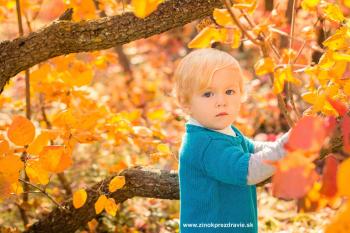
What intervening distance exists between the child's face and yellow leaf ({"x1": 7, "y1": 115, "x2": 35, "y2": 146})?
0.50m

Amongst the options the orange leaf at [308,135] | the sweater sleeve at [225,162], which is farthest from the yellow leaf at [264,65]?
the orange leaf at [308,135]

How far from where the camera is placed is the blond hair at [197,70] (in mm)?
1642

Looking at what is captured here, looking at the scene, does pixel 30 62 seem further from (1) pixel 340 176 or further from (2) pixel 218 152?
(1) pixel 340 176

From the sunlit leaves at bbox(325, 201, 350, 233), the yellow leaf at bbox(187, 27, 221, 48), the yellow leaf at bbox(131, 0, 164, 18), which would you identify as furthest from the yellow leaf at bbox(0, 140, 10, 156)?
the sunlit leaves at bbox(325, 201, 350, 233)

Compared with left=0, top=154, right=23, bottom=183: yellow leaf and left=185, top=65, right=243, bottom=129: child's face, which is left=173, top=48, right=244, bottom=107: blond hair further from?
left=0, top=154, right=23, bottom=183: yellow leaf

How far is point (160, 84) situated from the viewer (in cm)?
632

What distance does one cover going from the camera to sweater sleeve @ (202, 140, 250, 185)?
1.53m

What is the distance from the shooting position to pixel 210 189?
5.49ft

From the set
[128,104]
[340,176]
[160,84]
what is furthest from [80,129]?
[160,84]

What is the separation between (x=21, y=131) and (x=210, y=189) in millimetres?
592

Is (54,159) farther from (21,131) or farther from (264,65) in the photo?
(264,65)

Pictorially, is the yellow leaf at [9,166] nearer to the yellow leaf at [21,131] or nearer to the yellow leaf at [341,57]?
the yellow leaf at [21,131]

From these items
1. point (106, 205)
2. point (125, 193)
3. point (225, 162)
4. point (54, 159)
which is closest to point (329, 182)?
point (225, 162)

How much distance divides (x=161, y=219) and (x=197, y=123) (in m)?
1.41
